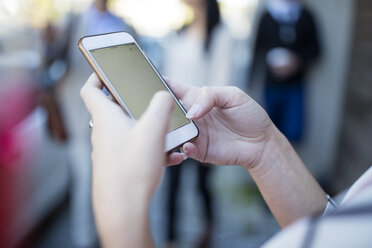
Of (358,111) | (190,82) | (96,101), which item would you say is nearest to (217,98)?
(96,101)

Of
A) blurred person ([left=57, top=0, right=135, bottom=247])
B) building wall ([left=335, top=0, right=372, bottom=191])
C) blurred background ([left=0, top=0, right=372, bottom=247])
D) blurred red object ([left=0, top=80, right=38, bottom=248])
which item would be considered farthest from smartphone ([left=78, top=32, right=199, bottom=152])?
building wall ([left=335, top=0, right=372, bottom=191])

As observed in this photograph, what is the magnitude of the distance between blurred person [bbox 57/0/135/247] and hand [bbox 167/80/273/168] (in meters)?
0.98

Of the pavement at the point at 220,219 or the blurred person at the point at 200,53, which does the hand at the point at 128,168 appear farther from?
the pavement at the point at 220,219

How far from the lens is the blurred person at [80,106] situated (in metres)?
2.04

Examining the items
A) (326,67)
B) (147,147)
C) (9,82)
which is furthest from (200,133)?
(326,67)

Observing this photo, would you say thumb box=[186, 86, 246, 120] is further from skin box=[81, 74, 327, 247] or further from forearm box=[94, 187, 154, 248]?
forearm box=[94, 187, 154, 248]

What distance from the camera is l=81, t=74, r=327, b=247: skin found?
588mm

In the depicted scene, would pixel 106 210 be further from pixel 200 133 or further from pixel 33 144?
pixel 33 144

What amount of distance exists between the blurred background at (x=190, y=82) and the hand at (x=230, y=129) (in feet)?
3.58

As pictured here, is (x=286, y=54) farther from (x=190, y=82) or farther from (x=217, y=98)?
(x=217, y=98)

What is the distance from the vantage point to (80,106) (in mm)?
2309

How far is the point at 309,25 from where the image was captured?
10.2ft

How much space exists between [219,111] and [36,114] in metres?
1.68

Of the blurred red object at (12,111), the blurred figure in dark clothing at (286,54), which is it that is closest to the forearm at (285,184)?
the blurred red object at (12,111)
